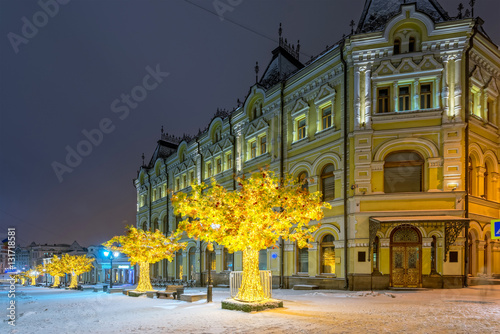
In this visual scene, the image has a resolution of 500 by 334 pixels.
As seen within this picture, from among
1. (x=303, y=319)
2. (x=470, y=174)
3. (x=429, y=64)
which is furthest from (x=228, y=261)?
(x=303, y=319)

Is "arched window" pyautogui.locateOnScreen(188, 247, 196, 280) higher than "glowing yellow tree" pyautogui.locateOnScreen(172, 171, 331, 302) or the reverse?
the reverse

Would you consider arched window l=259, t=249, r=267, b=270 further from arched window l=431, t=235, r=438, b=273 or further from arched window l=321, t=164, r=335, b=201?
arched window l=431, t=235, r=438, b=273

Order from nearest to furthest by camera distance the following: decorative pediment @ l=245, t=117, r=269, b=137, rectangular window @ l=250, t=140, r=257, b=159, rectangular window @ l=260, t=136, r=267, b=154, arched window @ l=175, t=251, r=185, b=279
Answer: decorative pediment @ l=245, t=117, r=269, b=137 < rectangular window @ l=260, t=136, r=267, b=154 < rectangular window @ l=250, t=140, r=257, b=159 < arched window @ l=175, t=251, r=185, b=279

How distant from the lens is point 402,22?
21.5 m

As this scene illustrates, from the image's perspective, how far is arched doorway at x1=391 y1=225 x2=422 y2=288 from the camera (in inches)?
798

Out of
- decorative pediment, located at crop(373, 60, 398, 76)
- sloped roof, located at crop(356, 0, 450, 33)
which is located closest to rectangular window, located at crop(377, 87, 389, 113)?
decorative pediment, located at crop(373, 60, 398, 76)

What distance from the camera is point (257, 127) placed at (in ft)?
98.4

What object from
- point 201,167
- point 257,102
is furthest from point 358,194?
point 201,167

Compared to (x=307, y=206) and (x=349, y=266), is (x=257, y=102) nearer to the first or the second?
(x=349, y=266)

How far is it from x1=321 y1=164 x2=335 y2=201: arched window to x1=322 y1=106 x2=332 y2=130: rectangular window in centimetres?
240

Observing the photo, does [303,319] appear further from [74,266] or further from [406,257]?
[74,266]

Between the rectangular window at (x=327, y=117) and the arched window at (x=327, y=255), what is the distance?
639 centimetres

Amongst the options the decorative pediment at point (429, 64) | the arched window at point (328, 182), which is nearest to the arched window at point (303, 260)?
the arched window at point (328, 182)

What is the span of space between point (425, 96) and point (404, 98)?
3.27 ft
